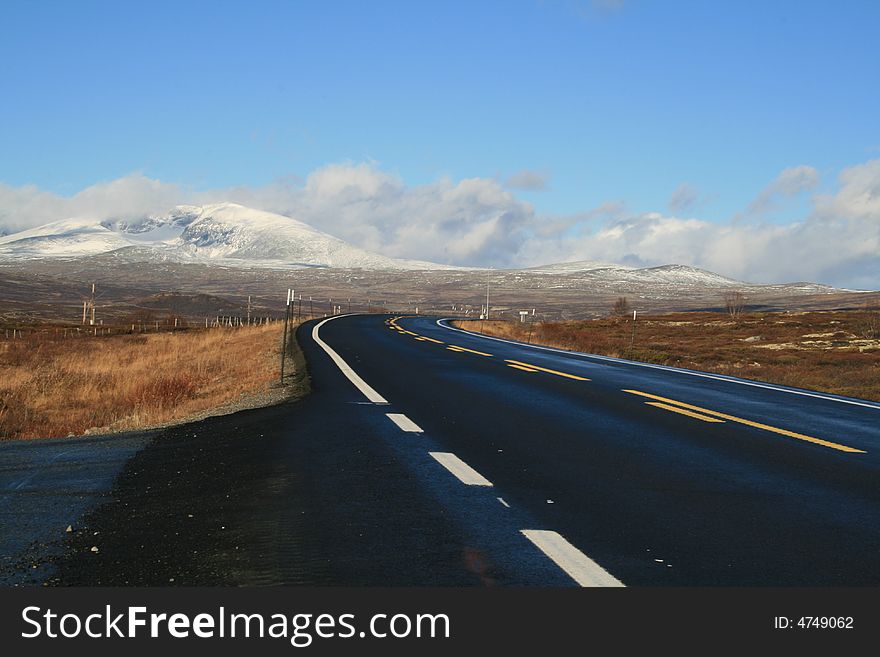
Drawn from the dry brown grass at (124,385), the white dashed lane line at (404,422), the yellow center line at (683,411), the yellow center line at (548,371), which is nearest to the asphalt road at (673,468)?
the yellow center line at (683,411)

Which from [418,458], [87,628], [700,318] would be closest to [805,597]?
[87,628]

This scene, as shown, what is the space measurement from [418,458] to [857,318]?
3013 inches

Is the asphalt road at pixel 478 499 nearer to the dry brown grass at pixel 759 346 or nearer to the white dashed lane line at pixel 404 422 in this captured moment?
the white dashed lane line at pixel 404 422

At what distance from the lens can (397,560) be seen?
4742 mm

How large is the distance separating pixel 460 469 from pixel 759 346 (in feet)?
157

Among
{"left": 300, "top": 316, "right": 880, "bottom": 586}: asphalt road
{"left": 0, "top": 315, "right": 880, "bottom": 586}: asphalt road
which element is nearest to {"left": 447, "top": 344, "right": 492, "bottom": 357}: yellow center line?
{"left": 300, "top": 316, "right": 880, "bottom": 586}: asphalt road

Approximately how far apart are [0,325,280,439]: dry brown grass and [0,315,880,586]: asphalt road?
498 centimetres

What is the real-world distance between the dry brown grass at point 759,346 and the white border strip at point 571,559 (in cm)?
1628

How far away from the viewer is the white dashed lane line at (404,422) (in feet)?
32.8

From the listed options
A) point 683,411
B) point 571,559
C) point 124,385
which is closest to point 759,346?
point 124,385

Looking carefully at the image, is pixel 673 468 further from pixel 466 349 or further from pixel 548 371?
pixel 466 349

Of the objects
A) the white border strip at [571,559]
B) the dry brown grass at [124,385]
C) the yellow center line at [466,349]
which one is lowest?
the dry brown grass at [124,385]

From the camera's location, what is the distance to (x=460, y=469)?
7.50 meters

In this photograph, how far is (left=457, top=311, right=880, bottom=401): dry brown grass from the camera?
95.5 feet
